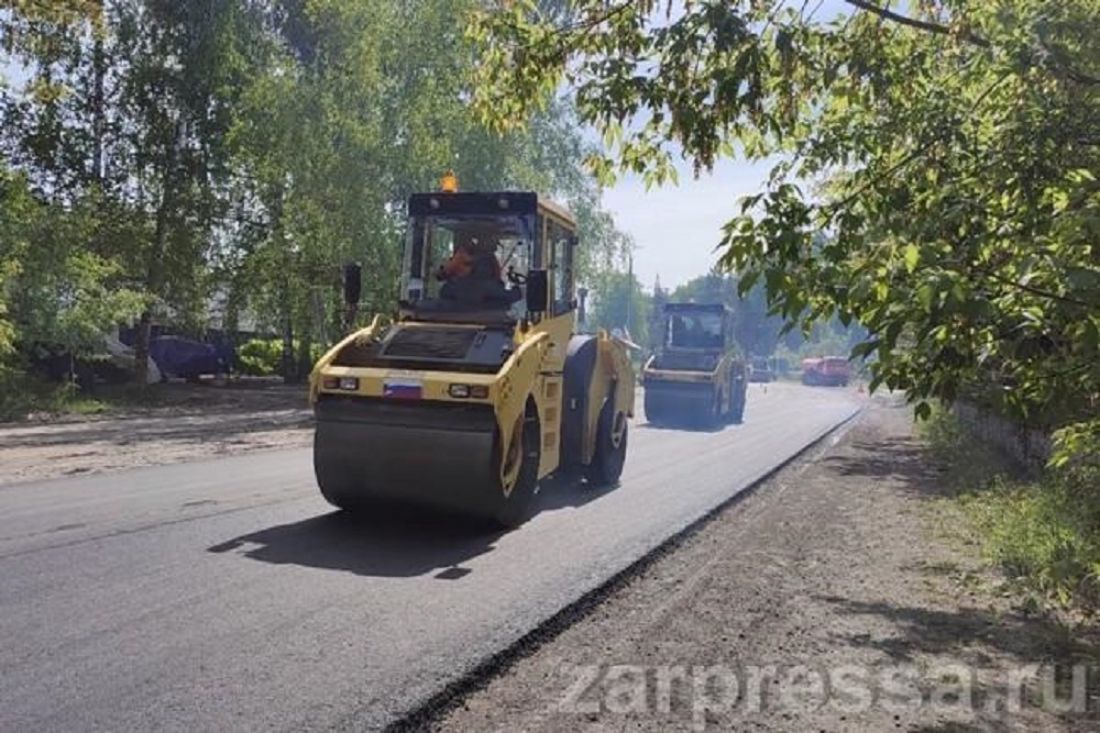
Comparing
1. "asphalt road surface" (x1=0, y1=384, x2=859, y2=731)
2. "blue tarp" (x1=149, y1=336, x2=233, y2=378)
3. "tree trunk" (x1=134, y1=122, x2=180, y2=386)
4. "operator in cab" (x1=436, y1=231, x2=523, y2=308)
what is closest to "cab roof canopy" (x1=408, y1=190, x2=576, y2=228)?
"operator in cab" (x1=436, y1=231, x2=523, y2=308)

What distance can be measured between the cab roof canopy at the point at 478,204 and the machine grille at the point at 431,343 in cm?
154

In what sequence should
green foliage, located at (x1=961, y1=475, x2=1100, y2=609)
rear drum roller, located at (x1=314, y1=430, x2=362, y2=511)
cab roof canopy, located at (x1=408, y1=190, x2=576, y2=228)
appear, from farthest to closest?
1. cab roof canopy, located at (x1=408, y1=190, x2=576, y2=228)
2. rear drum roller, located at (x1=314, y1=430, x2=362, y2=511)
3. green foliage, located at (x1=961, y1=475, x2=1100, y2=609)

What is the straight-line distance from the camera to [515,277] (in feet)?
29.8

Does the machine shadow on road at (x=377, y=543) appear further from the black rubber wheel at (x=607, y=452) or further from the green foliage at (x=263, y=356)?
the green foliage at (x=263, y=356)

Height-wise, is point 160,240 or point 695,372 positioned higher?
point 160,240

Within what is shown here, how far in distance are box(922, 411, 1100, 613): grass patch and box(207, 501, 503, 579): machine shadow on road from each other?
166 inches

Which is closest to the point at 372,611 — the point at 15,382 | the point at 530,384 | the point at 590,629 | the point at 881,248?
the point at 590,629

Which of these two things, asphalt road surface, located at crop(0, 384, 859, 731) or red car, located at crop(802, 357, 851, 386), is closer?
asphalt road surface, located at crop(0, 384, 859, 731)

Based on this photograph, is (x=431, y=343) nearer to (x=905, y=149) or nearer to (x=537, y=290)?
(x=537, y=290)

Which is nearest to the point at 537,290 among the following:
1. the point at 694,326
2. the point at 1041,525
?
the point at 1041,525

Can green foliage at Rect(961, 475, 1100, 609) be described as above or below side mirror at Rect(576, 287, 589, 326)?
below

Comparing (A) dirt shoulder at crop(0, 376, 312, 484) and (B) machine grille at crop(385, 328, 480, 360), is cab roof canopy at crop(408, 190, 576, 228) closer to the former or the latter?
(B) machine grille at crop(385, 328, 480, 360)

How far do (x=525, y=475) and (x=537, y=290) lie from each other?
1.72 m
